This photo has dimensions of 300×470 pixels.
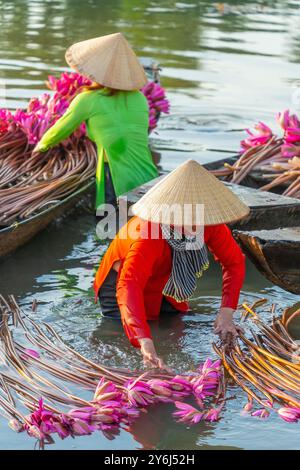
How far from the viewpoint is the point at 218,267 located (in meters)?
6.56

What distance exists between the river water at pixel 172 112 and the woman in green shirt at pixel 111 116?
0.53 m

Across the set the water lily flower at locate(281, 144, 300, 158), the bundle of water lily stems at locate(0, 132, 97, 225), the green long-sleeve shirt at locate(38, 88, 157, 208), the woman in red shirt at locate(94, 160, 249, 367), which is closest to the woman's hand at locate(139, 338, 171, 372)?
the woman in red shirt at locate(94, 160, 249, 367)

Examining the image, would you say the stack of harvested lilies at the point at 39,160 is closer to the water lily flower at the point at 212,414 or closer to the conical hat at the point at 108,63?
the conical hat at the point at 108,63

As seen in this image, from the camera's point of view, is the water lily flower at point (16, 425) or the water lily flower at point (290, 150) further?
the water lily flower at point (290, 150)

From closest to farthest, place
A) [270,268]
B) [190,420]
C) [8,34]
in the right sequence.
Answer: [190,420] < [270,268] < [8,34]

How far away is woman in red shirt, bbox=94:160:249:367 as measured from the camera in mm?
4629

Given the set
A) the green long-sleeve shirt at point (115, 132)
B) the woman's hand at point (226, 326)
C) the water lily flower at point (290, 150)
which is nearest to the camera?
the woman's hand at point (226, 326)

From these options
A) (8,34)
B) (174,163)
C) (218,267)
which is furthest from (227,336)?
(8,34)

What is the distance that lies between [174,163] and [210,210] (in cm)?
413

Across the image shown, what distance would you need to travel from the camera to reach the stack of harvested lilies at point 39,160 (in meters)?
6.62

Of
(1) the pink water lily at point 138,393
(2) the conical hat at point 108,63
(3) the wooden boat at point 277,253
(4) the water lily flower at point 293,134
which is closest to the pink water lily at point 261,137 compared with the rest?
(4) the water lily flower at point 293,134

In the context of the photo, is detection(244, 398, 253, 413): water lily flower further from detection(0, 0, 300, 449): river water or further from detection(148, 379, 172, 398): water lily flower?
detection(148, 379, 172, 398): water lily flower

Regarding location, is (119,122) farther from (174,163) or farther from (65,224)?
(174,163)

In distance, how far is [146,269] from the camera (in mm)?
4789
